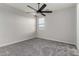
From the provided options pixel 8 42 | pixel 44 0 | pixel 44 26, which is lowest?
pixel 8 42

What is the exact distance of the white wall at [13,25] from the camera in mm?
3618

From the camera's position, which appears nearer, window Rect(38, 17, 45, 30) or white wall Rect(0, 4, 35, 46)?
white wall Rect(0, 4, 35, 46)

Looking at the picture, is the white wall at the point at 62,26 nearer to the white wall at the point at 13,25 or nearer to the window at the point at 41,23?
the window at the point at 41,23

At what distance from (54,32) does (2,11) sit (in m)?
3.49

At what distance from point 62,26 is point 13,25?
3.06 meters

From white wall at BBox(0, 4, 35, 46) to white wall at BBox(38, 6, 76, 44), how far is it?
151 centimetres

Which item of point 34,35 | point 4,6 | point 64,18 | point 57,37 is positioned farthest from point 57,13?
point 4,6

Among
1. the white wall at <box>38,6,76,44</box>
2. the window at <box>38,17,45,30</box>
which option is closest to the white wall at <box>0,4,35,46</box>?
the window at <box>38,17,45,30</box>

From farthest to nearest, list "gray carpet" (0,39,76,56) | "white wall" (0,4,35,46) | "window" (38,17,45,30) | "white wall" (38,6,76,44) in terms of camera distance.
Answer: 1. "window" (38,17,45,30)
2. "white wall" (38,6,76,44)
3. "white wall" (0,4,35,46)
4. "gray carpet" (0,39,76,56)

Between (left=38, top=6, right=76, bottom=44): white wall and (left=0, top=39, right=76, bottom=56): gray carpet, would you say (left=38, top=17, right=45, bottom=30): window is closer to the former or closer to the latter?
(left=38, top=6, right=76, bottom=44): white wall

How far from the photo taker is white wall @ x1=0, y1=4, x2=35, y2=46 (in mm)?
3618

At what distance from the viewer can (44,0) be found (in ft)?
3.99

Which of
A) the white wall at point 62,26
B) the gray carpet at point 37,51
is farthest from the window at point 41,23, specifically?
the gray carpet at point 37,51

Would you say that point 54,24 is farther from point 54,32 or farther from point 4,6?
point 4,6
